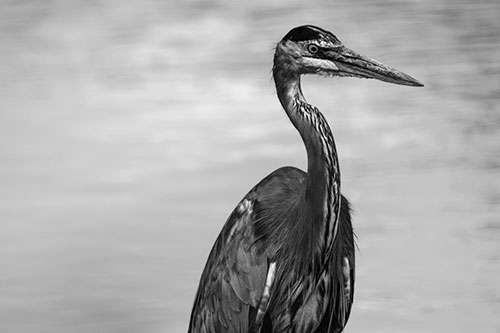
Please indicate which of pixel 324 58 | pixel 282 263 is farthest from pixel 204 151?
pixel 324 58

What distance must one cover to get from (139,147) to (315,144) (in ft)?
10.3

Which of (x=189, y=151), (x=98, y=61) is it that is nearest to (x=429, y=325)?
(x=189, y=151)

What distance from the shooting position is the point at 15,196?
6230mm

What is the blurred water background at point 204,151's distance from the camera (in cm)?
515

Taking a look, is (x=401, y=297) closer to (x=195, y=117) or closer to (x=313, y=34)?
(x=313, y=34)

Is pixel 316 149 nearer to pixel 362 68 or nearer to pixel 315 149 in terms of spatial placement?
pixel 315 149

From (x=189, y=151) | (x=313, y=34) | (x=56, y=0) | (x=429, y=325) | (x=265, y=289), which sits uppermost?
(x=56, y=0)

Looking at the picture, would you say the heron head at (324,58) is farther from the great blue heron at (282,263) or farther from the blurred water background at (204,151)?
the blurred water background at (204,151)

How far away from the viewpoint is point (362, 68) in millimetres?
3691

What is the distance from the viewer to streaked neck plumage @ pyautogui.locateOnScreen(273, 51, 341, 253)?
368 cm

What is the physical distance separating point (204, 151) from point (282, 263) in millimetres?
2732

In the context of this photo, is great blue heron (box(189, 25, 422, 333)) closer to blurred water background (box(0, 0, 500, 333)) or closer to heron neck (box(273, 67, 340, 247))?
heron neck (box(273, 67, 340, 247))

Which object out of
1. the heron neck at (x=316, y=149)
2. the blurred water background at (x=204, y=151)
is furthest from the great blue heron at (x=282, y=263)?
the blurred water background at (x=204, y=151)

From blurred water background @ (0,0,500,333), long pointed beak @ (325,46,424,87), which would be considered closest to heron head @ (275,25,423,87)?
long pointed beak @ (325,46,424,87)
